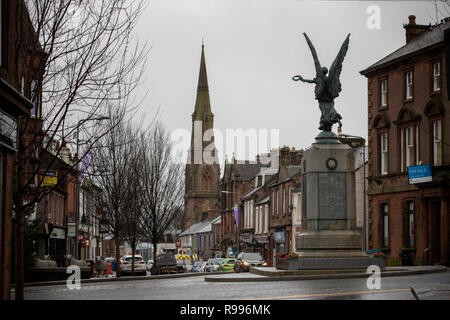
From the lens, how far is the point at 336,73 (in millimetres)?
28172

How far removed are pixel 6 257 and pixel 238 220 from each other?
241 ft

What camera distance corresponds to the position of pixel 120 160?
41.0m

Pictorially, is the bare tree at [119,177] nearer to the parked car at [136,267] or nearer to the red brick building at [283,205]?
the parked car at [136,267]

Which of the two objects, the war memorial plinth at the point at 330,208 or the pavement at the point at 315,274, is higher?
the war memorial plinth at the point at 330,208

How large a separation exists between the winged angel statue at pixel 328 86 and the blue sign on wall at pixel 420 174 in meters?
10.8

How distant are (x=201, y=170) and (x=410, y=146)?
117 metres

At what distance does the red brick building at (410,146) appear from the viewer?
124 feet

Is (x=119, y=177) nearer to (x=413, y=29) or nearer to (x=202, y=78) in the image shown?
(x=413, y=29)

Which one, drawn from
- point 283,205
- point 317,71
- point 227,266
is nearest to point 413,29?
point 317,71

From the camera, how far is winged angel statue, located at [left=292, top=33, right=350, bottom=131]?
28016 mm

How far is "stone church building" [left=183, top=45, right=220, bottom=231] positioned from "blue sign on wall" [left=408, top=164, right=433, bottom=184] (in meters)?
116

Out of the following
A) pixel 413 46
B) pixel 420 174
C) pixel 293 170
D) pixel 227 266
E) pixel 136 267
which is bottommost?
pixel 136 267

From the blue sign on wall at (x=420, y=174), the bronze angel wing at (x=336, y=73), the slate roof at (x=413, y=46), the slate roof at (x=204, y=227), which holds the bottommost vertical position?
the slate roof at (x=204, y=227)

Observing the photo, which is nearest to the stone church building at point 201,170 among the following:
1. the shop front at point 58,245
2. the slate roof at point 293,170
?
the slate roof at point 293,170
